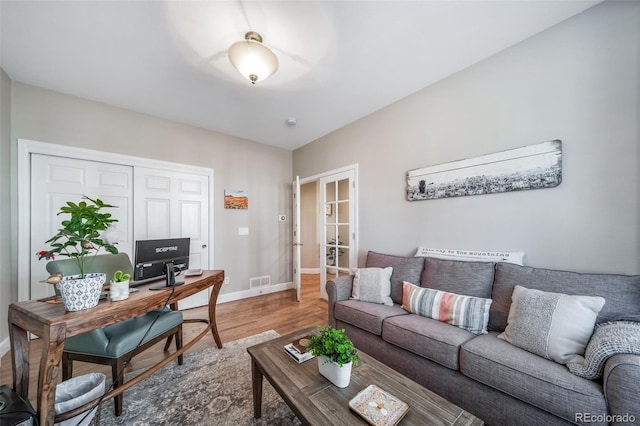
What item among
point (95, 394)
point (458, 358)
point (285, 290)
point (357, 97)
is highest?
point (357, 97)

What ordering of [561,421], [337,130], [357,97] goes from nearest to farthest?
[561,421]
[357,97]
[337,130]

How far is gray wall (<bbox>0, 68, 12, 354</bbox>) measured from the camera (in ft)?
7.13

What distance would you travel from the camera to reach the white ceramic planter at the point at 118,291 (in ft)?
4.67

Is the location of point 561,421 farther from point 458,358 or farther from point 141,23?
point 141,23

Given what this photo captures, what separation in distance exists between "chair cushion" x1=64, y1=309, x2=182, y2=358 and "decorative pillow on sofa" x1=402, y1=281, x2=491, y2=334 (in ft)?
6.64

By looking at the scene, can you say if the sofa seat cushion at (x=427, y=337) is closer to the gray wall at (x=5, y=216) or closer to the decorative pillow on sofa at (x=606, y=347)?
the decorative pillow on sofa at (x=606, y=347)

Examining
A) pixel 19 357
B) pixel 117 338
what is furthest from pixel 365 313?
pixel 19 357

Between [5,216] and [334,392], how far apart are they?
3373 mm

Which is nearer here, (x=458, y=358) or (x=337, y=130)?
(x=458, y=358)

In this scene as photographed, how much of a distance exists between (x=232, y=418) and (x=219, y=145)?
3.47 meters

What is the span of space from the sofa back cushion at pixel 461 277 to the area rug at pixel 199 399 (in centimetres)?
153

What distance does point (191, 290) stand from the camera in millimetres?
1918

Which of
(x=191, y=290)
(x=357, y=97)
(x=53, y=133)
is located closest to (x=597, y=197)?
(x=357, y=97)

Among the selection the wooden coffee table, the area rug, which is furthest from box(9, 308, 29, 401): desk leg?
the wooden coffee table
